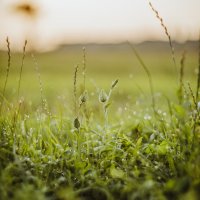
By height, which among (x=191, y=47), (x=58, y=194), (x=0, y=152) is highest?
(x=191, y=47)

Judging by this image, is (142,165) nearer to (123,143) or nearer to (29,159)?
(123,143)

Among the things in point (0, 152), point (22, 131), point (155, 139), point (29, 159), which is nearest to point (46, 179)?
point (29, 159)

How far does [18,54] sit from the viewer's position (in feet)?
10.4

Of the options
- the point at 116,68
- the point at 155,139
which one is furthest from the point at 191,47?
the point at 116,68

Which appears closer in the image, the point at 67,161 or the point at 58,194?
the point at 58,194

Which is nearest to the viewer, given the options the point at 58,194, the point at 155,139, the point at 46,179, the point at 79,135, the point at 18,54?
the point at 58,194

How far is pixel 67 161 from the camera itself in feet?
7.64

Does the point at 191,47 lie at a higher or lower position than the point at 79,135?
higher

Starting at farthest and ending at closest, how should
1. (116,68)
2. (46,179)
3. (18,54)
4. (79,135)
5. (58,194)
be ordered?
(116,68) → (18,54) → (79,135) → (46,179) → (58,194)

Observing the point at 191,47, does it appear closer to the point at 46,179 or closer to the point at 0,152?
the point at 46,179

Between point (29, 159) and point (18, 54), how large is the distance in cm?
115

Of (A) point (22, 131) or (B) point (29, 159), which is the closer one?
(B) point (29, 159)

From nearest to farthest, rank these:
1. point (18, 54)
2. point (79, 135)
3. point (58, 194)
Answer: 1. point (58, 194)
2. point (79, 135)
3. point (18, 54)

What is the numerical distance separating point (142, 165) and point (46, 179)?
0.56 metres
